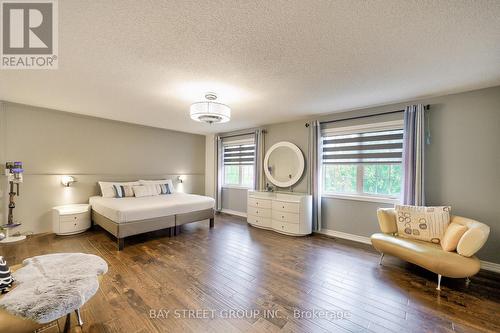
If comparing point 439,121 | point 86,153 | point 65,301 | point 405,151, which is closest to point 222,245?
point 65,301

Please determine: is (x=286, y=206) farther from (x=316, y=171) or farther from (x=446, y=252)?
(x=446, y=252)

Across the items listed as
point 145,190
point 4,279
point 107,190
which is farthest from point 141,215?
point 4,279

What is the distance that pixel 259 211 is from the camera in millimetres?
4500

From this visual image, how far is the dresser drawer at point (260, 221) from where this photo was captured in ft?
14.3

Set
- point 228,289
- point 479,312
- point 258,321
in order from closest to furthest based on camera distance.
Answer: point 258,321 → point 479,312 → point 228,289

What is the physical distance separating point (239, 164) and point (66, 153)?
12.9 feet

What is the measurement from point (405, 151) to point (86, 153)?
20.4 ft

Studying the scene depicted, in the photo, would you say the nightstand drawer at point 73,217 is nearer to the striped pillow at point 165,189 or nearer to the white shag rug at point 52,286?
the striped pillow at point 165,189

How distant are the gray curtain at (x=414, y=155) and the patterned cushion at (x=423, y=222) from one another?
11.3 inches

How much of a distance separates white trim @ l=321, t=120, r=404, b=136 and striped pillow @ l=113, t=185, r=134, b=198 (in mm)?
4531

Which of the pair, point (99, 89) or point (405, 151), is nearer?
point (99, 89)

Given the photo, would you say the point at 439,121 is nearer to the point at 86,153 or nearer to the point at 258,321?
the point at 258,321

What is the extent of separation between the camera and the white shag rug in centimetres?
122

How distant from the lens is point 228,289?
2.18 meters
